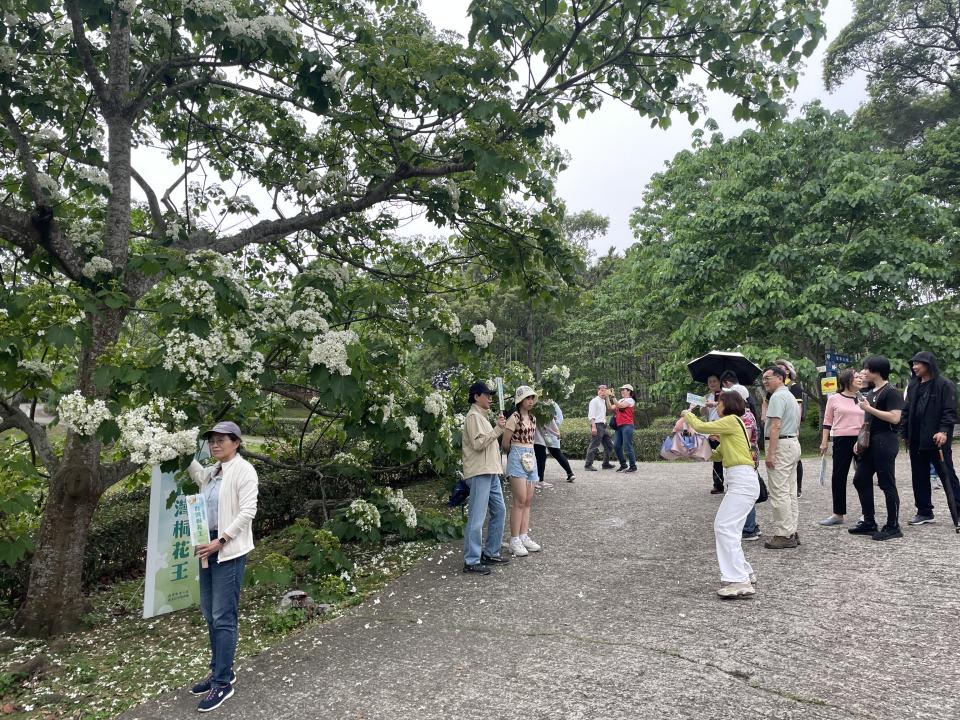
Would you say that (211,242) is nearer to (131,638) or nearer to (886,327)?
(131,638)

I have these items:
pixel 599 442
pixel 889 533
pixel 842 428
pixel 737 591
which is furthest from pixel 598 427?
pixel 737 591

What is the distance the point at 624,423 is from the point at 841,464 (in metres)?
5.26

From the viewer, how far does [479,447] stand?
5.64 metres

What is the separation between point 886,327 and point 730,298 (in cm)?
347

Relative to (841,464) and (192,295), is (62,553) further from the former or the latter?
(841,464)

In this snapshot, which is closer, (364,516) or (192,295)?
(192,295)

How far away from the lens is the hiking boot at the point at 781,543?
594 centimetres

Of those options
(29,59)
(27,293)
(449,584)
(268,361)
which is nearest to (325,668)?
(449,584)

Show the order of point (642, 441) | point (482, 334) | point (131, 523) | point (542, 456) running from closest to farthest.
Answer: point (482, 334) < point (131, 523) < point (542, 456) < point (642, 441)

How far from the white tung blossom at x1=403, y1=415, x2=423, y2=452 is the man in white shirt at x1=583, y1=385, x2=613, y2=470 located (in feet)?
21.2

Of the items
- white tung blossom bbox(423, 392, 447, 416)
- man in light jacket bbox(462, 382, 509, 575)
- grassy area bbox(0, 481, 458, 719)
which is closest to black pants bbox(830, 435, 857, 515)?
man in light jacket bbox(462, 382, 509, 575)

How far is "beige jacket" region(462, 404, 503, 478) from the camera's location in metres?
5.68

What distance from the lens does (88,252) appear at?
18.1 feet

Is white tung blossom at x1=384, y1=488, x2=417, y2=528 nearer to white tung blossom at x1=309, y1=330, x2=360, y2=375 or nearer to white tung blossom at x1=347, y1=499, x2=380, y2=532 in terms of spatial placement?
white tung blossom at x1=347, y1=499, x2=380, y2=532
